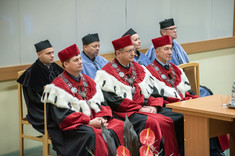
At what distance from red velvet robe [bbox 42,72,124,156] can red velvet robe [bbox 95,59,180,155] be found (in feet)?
0.99

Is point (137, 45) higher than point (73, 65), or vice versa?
point (137, 45)

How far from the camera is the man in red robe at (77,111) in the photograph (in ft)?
12.3

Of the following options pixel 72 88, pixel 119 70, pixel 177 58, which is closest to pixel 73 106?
pixel 72 88

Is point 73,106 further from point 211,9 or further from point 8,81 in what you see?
point 211,9

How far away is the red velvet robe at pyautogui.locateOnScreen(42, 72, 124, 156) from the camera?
376cm

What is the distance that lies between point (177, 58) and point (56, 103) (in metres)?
2.83

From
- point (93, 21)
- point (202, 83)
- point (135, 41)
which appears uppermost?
point (93, 21)

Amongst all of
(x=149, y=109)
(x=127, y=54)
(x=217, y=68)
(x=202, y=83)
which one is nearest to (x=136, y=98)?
(x=149, y=109)

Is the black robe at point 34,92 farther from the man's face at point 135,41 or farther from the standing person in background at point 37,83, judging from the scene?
the man's face at point 135,41

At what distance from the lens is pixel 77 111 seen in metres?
3.90

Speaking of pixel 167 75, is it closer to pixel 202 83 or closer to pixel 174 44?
pixel 174 44

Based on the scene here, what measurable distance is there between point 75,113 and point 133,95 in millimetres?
880

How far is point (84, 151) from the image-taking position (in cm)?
374

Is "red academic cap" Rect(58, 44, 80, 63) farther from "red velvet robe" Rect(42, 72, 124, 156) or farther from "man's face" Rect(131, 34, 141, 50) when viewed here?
→ "man's face" Rect(131, 34, 141, 50)
